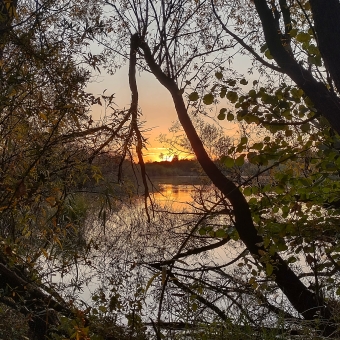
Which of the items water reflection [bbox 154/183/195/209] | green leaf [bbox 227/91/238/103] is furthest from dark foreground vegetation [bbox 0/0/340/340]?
water reflection [bbox 154/183/195/209]

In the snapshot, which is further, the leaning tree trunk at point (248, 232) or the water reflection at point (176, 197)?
the water reflection at point (176, 197)

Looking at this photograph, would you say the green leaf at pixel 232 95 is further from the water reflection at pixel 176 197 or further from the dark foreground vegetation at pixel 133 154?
the water reflection at pixel 176 197

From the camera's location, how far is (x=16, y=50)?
1.86 meters

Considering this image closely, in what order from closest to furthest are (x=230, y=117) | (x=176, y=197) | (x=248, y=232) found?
(x=230, y=117) → (x=248, y=232) → (x=176, y=197)

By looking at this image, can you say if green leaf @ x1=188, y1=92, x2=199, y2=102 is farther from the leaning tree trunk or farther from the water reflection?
the water reflection

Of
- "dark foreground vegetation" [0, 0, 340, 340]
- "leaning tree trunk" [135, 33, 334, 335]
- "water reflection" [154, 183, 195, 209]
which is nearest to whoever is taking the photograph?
"dark foreground vegetation" [0, 0, 340, 340]

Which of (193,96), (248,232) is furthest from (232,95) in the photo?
(248,232)

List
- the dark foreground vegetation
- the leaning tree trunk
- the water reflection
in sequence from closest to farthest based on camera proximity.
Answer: the dark foreground vegetation → the leaning tree trunk → the water reflection

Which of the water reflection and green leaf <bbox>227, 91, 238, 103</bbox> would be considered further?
the water reflection

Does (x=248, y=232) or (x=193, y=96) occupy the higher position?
(x=193, y=96)

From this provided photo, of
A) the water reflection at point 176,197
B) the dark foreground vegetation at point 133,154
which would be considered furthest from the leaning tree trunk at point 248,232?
the water reflection at point 176,197

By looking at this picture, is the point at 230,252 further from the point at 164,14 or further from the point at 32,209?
the point at 32,209

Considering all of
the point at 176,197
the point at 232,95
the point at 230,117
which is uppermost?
the point at 176,197

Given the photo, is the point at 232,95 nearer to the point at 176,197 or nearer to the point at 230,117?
the point at 230,117
